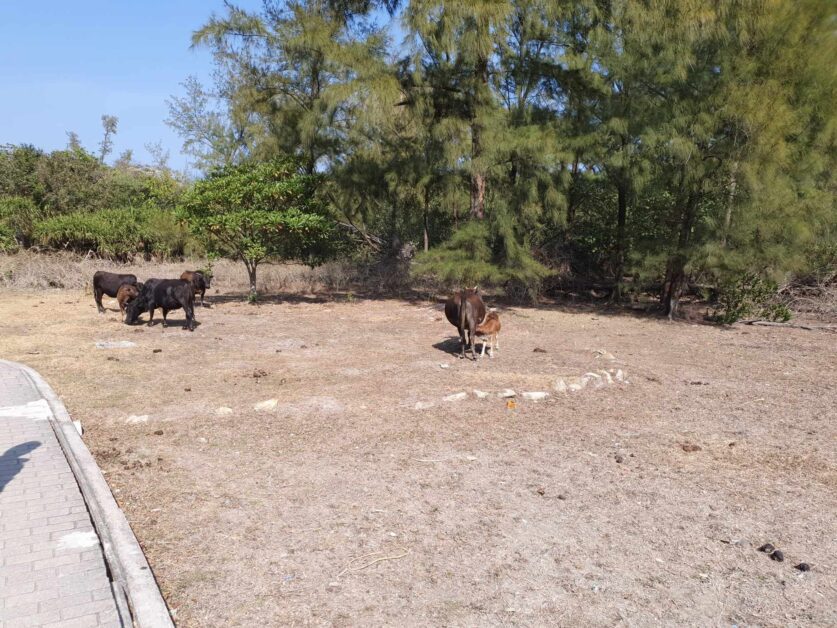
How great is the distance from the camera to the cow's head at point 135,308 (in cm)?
1312

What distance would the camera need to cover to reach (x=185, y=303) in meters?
12.6

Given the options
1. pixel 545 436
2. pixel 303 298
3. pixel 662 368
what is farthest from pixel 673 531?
pixel 303 298

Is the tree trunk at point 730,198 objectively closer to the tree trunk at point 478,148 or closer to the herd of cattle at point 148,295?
the tree trunk at point 478,148

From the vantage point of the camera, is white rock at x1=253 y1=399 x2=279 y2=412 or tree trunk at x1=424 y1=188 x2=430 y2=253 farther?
tree trunk at x1=424 y1=188 x2=430 y2=253

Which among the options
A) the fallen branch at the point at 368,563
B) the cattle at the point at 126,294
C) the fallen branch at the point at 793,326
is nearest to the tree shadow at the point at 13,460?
the fallen branch at the point at 368,563

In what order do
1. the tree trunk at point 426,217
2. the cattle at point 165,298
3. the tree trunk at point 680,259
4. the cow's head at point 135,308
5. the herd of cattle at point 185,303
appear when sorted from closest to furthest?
1. the herd of cattle at point 185,303
2. the cattle at point 165,298
3. the cow's head at point 135,308
4. the tree trunk at point 680,259
5. the tree trunk at point 426,217

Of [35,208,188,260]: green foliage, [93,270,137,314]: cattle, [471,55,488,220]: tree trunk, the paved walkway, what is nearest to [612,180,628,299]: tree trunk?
[471,55,488,220]: tree trunk

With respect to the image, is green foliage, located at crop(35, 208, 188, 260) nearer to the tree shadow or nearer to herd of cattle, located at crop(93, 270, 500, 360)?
herd of cattle, located at crop(93, 270, 500, 360)

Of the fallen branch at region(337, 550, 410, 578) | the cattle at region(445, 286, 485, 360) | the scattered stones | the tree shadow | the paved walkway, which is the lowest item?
the fallen branch at region(337, 550, 410, 578)

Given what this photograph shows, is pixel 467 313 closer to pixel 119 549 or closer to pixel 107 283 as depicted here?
pixel 119 549

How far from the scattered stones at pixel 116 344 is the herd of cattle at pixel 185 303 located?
4.94ft

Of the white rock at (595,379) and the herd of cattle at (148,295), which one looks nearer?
the white rock at (595,379)

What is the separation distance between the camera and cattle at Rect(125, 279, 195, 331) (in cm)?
1259

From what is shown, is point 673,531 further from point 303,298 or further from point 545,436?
point 303,298
